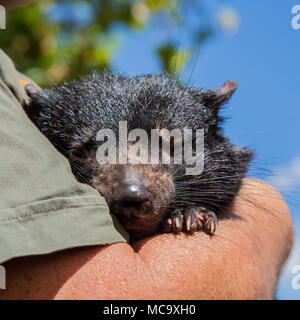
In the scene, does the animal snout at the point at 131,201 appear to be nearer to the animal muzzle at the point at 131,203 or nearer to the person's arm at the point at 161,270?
the animal muzzle at the point at 131,203

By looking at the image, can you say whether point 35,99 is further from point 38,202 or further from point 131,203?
point 38,202

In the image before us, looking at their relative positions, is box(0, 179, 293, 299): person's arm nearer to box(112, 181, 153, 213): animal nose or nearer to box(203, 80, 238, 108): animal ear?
box(112, 181, 153, 213): animal nose

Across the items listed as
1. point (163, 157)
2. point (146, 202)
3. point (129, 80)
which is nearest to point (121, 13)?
point (129, 80)

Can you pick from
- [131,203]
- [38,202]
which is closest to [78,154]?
[131,203]

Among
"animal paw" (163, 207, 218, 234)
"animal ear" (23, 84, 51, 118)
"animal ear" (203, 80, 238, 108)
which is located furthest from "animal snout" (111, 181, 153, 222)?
"animal ear" (203, 80, 238, 108)
